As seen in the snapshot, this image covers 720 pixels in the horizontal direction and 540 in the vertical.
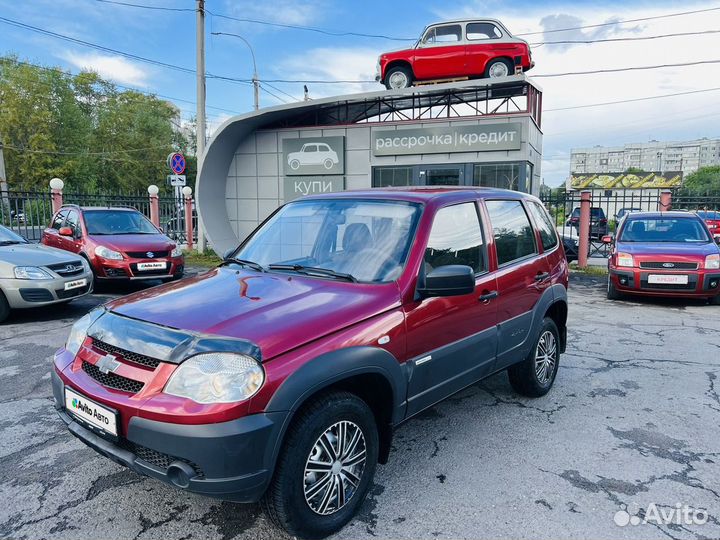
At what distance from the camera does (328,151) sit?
1351cm

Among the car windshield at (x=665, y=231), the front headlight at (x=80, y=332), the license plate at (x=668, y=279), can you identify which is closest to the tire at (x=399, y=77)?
the car windshield at (x=665, y=231)

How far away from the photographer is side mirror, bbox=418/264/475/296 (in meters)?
2.74

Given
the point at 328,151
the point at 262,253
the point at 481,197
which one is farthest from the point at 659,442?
the point at 328,151

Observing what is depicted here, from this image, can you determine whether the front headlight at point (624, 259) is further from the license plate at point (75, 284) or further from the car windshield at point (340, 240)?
the license plate at point (75, 284)

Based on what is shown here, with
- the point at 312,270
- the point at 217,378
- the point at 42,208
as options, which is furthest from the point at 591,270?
the point at 42,208

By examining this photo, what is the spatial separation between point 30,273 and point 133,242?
7.77 ft

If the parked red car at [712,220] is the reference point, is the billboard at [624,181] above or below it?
above

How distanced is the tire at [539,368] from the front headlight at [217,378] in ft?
8.70

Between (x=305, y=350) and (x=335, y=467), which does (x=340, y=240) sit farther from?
(x=335, y=467)

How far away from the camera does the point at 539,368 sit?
4.26m

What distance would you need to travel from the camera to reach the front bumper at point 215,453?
6.64ft

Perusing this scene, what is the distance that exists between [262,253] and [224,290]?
2.40 feet

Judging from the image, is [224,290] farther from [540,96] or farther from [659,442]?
[540,96]

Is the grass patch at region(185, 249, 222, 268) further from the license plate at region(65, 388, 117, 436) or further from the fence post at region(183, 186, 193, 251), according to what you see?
the license plate at region(65, 388, 117, 436)
